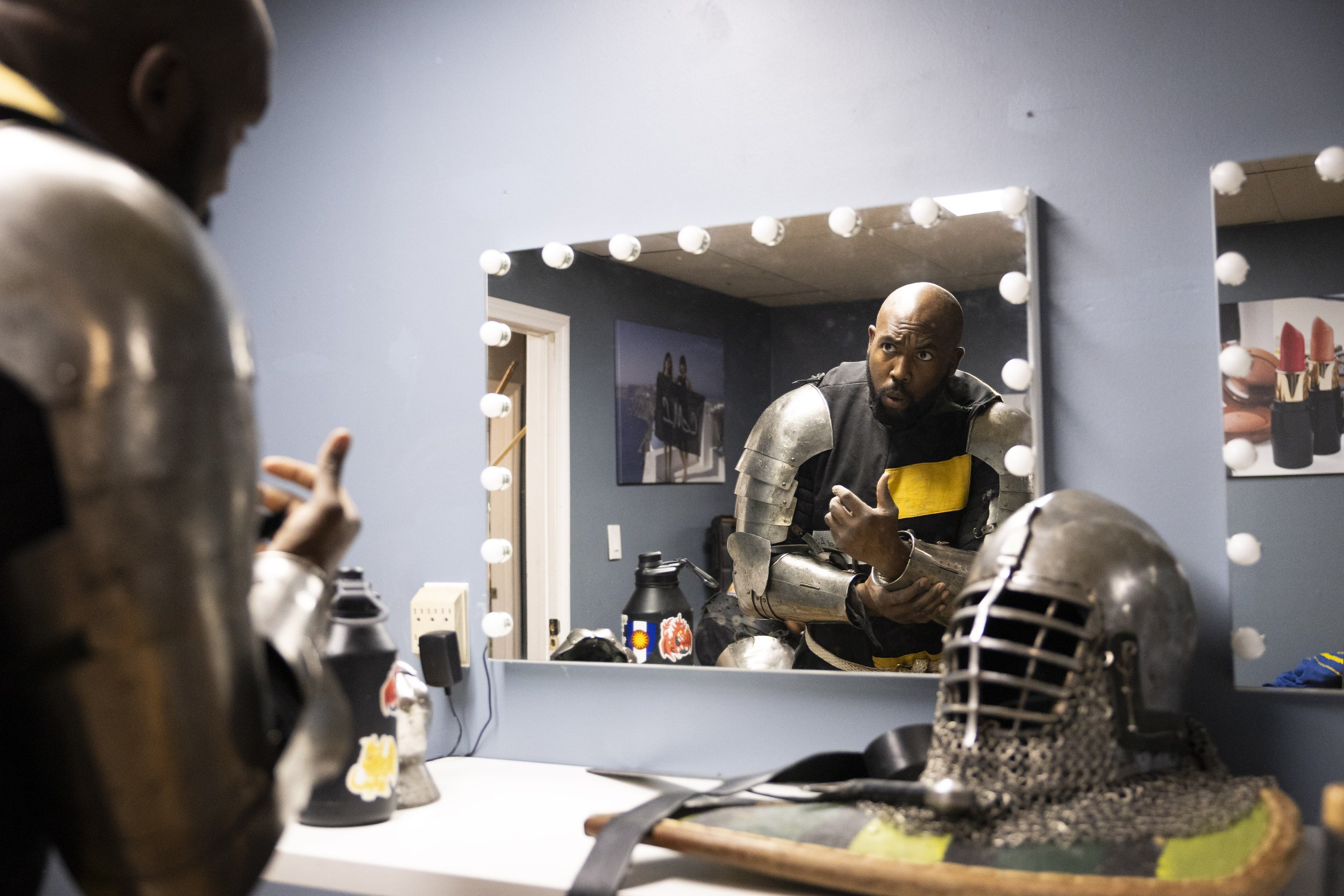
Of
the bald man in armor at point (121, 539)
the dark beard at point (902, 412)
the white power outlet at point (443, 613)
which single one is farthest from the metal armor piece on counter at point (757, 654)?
the bald man in armor at point (121, 539)

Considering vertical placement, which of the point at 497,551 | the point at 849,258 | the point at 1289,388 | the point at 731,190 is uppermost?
the point at 731,190

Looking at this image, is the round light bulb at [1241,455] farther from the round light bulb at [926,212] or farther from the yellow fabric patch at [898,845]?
the yellow fabric patch at [898,845]

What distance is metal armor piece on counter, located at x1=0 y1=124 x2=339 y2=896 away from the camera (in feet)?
2.04

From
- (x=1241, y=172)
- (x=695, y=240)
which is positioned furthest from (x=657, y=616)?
(x=1241, y=172)

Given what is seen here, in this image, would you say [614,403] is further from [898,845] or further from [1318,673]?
[1318,673]

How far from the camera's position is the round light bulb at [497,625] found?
1.81 meters

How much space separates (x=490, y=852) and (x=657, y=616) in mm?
525

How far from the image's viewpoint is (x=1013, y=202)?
1485 millimetres

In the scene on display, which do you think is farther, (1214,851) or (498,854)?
(498,854)

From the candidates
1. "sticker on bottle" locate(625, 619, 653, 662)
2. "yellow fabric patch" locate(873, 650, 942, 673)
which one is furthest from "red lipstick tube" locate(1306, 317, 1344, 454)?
"sticker on bottle" locate(625, 619, 653, 662)

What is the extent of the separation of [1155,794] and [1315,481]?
20.6 inches

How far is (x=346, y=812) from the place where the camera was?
1.41 meters

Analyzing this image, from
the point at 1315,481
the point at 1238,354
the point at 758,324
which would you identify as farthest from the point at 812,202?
the point at 1315,481

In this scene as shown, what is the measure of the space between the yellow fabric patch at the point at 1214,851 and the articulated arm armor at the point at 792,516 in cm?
50
